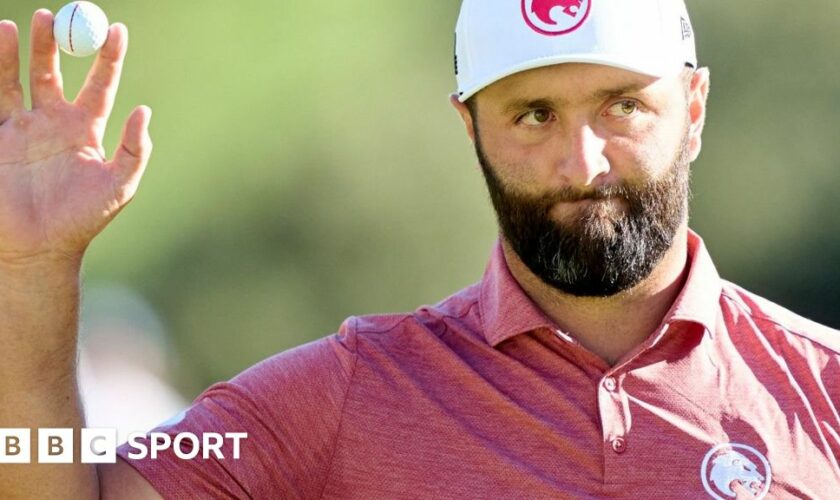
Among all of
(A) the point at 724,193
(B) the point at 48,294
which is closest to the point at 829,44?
(A) the point at 724,193

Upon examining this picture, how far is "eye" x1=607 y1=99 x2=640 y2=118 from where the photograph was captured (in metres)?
3.26

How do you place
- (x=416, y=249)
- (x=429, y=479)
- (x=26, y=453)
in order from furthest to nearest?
(x=416, y=249), (x=429, y=479), (x=26, y=453)

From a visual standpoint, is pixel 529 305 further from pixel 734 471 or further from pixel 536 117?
pixel 734 471

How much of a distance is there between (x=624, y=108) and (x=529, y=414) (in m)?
0.67

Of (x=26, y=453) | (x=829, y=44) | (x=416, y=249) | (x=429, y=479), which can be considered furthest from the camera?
(x=829, y=44)

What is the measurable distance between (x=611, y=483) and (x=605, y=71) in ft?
2.82

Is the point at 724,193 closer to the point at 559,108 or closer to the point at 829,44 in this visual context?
the point at 829,44

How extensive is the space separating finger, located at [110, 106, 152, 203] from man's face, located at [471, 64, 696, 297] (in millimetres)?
791

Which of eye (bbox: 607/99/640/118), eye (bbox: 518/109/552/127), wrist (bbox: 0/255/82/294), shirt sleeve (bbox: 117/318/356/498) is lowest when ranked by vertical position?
shirt sleeve (bbox: 117/318/356/498)

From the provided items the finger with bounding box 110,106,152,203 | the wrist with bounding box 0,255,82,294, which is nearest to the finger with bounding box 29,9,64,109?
the finger with bounding box 110,106,152,203

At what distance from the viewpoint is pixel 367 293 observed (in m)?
9.52

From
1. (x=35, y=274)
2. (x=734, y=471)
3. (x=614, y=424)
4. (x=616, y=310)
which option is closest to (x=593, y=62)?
(x=616, y=310)

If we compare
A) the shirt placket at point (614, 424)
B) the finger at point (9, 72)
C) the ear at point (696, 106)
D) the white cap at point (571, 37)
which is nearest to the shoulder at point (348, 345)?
the shirt placket at point (614, 424)

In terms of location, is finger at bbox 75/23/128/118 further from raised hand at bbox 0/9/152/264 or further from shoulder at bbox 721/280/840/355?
shoulder at bbox 721/280/840/355
